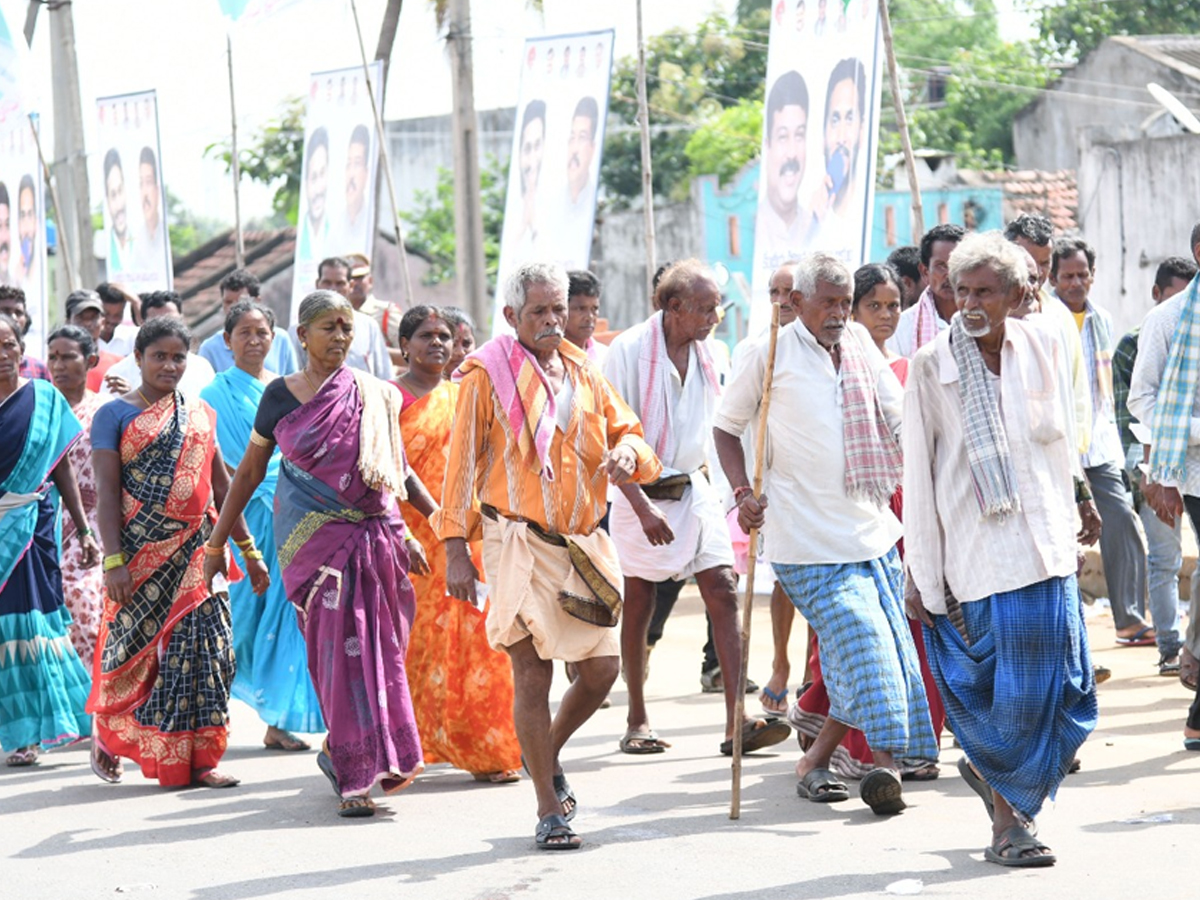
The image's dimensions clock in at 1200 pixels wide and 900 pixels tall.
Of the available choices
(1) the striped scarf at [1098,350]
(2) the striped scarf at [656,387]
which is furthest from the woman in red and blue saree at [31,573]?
(1) the striped scarf at [1098,350]

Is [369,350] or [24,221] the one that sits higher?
[24,221]

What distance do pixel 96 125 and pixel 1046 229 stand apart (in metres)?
15.6

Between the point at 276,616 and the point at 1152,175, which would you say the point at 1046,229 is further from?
the point at 1152,175

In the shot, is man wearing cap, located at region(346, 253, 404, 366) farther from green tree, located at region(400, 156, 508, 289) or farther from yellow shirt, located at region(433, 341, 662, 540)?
green tree, located at region(400, 156, 508, 289)

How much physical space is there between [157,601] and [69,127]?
17.5 m

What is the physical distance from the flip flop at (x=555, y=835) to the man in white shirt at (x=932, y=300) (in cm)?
315

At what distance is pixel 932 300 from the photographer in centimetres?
887

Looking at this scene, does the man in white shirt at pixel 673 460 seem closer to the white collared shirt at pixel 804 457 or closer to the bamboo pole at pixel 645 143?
the white collared shirt at pixel 804 457

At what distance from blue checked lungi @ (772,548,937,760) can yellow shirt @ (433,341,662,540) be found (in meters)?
0.77

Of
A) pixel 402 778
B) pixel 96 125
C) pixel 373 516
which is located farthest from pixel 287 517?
pixel 96 125

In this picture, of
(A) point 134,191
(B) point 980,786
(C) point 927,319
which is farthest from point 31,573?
(A) point 134,191

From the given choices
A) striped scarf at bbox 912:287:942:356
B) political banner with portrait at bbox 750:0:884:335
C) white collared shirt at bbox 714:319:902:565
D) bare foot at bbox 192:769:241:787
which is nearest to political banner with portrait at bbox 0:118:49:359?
political banner with portrait at bbox 750:0:884:335

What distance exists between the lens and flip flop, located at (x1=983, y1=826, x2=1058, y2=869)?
228 inches

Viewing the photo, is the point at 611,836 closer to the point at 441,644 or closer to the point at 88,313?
the point at 441,644
